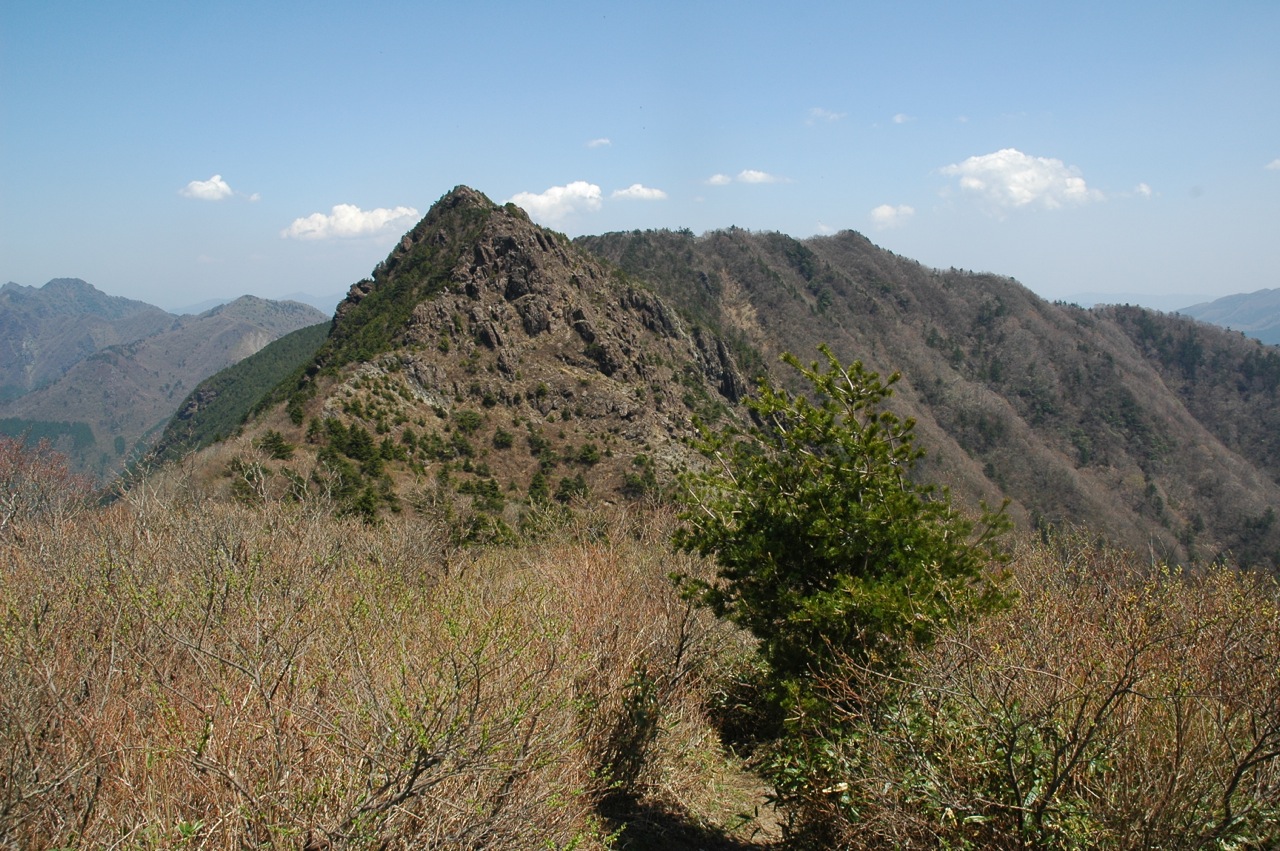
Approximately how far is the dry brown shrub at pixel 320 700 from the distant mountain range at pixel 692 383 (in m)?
4.28

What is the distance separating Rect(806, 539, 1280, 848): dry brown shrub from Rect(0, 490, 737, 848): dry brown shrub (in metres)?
2.25

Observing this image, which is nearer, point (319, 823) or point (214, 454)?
point (319, 823)

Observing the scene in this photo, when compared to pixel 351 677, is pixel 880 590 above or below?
above

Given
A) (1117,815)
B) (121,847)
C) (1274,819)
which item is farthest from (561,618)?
(1274,819)

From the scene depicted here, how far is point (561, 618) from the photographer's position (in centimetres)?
785

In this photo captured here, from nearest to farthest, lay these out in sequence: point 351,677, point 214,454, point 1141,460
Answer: point 351,677 < point 214,454 < point 1141,460

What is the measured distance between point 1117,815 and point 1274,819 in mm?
766

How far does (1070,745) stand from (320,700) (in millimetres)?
5242

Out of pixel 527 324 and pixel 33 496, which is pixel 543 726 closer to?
pixel 33 496

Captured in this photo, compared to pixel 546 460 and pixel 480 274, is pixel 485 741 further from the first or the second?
pixel 480 274

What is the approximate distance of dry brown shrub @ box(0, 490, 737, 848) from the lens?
4418 mm

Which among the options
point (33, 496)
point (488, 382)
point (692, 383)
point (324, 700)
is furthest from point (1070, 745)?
point (692, 383)

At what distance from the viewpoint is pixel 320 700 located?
5672 mm

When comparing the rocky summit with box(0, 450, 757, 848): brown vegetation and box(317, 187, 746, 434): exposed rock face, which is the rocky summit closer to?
box(317, 187, 746, 434): exposed rock face
